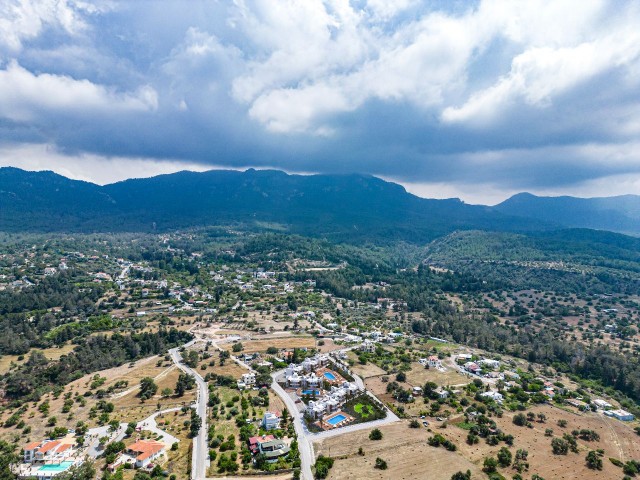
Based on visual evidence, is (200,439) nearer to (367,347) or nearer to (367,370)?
(367,370)

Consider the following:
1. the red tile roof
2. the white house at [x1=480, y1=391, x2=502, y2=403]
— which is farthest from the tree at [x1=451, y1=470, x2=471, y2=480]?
the red tile roof

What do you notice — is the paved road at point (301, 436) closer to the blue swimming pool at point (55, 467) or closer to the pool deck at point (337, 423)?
the pool deck at point (337, 423)

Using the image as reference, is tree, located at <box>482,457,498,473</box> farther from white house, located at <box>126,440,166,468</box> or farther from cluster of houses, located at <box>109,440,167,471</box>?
white house, located at <box>126,440,166,468</box>

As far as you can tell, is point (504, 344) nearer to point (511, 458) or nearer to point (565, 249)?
point (511, 458)

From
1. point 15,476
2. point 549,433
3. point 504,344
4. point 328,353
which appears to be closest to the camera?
point 15,476

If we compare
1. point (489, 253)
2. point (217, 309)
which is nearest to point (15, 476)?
point (217, 309)
